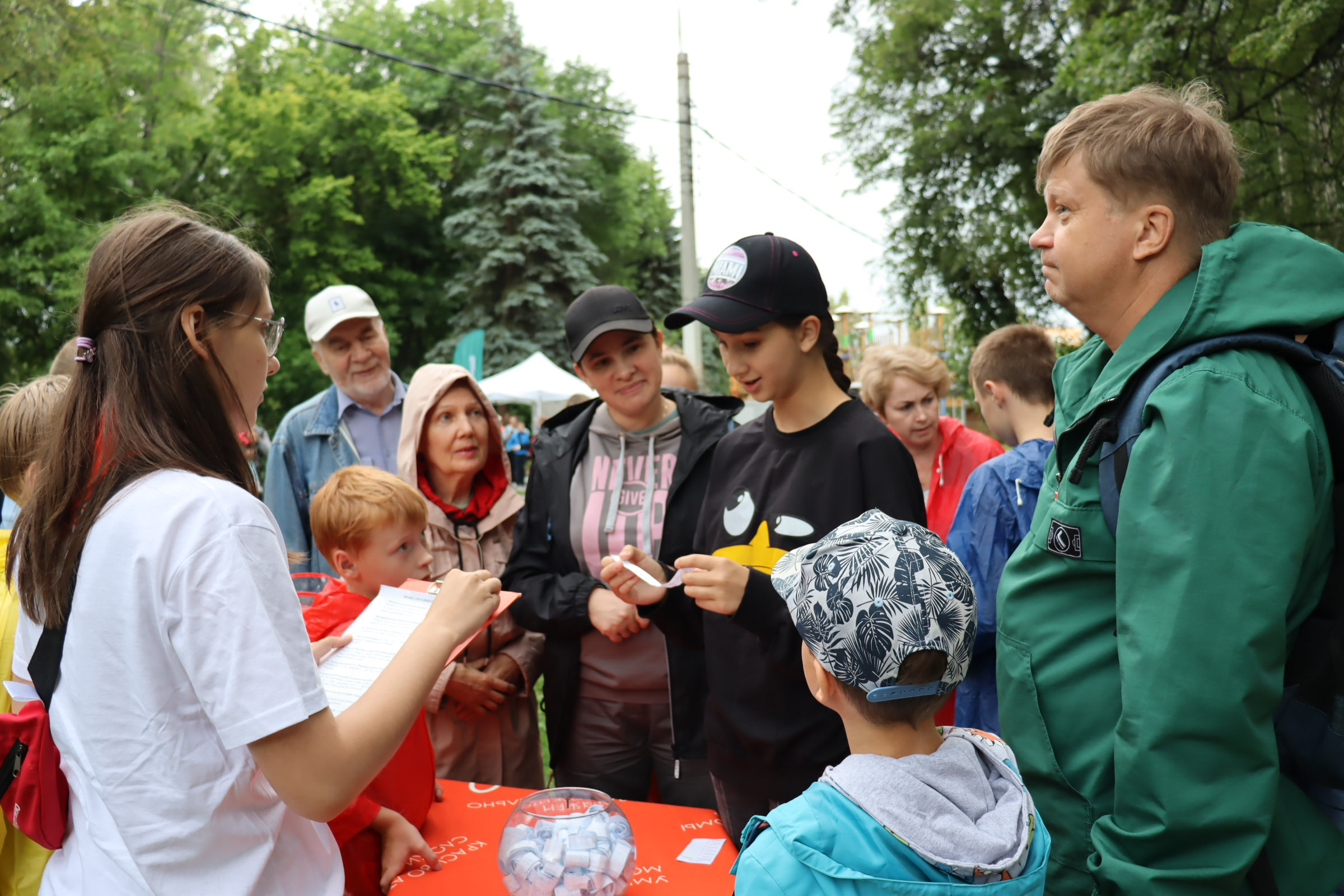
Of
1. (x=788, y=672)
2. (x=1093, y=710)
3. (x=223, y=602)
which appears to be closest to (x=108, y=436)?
(x=223, y=602)

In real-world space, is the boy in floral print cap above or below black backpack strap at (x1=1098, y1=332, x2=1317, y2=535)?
below

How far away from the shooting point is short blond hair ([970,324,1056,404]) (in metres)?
3.50

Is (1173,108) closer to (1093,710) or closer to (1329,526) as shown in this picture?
(1329,526)

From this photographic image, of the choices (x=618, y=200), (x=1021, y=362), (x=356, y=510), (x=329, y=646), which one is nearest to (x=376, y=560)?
(x=356, y=510)

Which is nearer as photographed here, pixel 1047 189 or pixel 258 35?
pixel 1047 189

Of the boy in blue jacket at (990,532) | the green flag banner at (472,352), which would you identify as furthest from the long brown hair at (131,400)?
the green flag banner at (472,352)

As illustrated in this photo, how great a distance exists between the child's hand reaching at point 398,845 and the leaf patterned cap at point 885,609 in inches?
41.3

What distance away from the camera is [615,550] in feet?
9.91

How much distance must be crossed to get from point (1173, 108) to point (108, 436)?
1.85 m

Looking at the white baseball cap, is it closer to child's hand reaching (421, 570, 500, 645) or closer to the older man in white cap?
the older man in white cap

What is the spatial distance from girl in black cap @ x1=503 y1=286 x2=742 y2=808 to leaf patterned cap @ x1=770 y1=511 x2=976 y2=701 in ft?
4.81

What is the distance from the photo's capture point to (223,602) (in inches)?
49.3

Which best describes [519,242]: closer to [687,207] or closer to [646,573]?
[687,207]

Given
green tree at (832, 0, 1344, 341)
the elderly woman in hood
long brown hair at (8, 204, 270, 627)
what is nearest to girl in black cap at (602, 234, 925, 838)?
the elderly woman in hood
